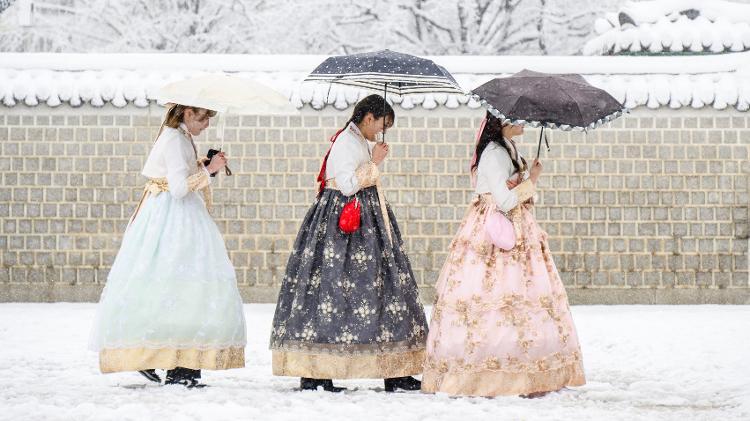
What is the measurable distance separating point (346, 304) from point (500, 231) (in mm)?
908

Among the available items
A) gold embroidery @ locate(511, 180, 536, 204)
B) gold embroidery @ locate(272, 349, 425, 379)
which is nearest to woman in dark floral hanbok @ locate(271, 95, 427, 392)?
gold embroidery @ locate(272, 349, 425, 379)

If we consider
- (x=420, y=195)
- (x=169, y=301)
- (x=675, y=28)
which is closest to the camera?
(x=169, y=301)

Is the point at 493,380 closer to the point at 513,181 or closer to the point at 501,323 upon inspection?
the point at 501,323

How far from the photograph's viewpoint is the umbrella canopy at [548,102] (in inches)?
232

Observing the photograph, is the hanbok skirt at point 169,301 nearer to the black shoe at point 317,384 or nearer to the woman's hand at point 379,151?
the black shoe at point 317,384

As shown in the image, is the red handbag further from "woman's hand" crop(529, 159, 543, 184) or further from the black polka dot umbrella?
"woman's hand" crop(529, 159, 543, 184)

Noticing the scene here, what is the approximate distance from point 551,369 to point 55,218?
6.35 metres

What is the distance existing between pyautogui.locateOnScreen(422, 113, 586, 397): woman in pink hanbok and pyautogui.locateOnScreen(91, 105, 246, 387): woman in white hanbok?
46.0 inches

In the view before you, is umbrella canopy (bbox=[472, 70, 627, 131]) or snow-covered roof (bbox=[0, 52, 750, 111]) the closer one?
umbrella canopy (bbox=[472, 70, 627, 131])

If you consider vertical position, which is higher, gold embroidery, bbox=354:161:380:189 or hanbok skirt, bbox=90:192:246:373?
gold embroidery, bbox=354:161:380:189

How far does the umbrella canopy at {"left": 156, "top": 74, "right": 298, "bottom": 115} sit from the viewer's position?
20.6 feet

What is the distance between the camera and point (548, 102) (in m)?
5.95

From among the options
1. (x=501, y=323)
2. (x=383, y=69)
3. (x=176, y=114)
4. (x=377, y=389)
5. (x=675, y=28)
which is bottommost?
(x=377, y=389)

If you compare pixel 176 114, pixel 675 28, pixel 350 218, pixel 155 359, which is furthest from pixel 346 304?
pixel 675 28
